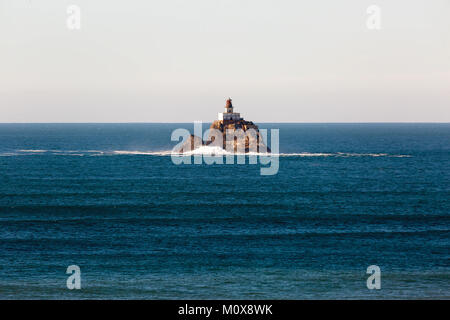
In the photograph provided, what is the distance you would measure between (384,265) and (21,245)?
29.9 m

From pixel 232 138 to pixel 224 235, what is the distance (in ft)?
344

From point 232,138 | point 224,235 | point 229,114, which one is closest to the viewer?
point 224,235

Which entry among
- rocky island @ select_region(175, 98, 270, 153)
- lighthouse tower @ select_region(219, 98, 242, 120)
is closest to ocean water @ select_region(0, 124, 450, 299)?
rocky island @ select_region(175, 98, 270, 153)

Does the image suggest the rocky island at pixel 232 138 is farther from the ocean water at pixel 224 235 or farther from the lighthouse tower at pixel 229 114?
the ocean water at pixel 224 235

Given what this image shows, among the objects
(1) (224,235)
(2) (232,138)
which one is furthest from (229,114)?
(1) (224,235)

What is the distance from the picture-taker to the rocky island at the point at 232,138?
16012 cm

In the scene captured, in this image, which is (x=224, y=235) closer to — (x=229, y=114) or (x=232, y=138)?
(x=232, y=138)

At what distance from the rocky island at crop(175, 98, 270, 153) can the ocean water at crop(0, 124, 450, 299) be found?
164ft

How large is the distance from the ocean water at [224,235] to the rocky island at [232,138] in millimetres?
50067

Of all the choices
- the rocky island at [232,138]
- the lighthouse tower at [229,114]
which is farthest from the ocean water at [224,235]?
the lighthouse tower at [229,114]

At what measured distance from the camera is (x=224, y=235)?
5722 cm

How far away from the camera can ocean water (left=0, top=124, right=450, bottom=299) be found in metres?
41.5

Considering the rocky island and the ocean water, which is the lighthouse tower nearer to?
the rocky island
